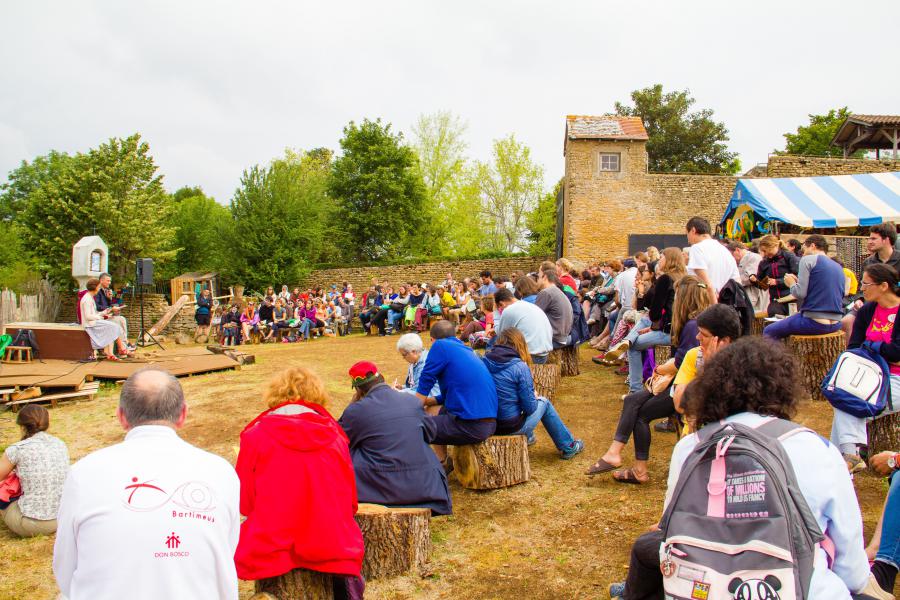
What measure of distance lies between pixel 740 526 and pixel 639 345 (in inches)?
167

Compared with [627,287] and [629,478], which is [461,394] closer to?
[629,478]

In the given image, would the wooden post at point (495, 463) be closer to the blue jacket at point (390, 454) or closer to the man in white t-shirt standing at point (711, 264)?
the blue jacket at point (390, 454)

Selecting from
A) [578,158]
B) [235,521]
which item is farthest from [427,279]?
[235,521]

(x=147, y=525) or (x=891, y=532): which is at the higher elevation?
(x=147, y=525)

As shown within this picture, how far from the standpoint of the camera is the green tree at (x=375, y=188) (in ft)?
97.6

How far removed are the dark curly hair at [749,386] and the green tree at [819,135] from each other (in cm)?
3948

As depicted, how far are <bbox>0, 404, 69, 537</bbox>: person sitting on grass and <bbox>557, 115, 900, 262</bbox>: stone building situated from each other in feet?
68.0

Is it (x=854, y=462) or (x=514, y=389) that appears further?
(x=514, y=389)

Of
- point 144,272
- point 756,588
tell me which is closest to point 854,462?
point 756,588

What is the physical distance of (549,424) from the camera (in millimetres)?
5199

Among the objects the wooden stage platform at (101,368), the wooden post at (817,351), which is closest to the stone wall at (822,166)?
the wooden post at (817,351)

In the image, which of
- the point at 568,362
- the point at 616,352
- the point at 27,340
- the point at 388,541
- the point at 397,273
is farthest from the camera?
the point at 397,273

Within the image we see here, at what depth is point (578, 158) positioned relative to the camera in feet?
76.9

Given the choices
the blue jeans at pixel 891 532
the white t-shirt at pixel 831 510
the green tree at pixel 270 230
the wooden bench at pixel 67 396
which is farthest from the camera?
the green tree at pixel 270 230
